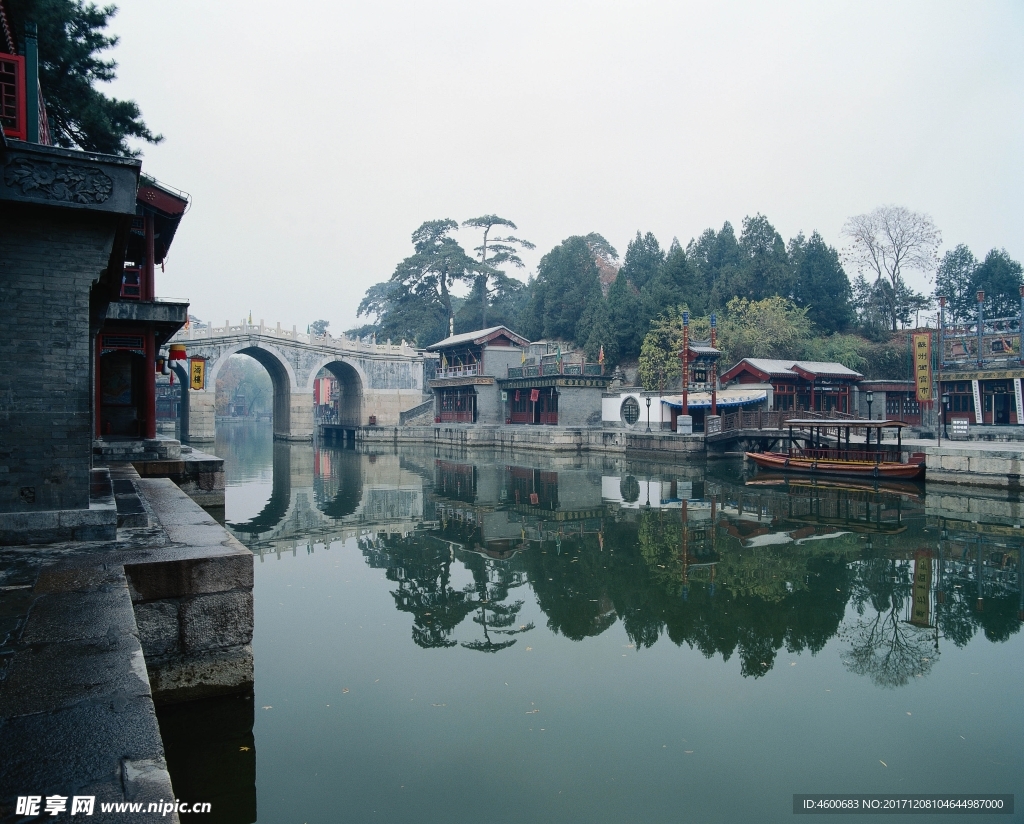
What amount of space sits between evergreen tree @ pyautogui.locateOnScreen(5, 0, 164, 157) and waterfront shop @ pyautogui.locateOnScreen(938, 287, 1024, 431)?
29881 mm

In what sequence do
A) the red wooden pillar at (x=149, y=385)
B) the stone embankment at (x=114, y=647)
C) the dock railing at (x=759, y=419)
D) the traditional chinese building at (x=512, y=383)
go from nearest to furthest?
the stone embankment at (x=114, y=647), the red wooden pillar at (x=149, y=385), the dock railing at (x=759, y=419), the traditional chinese building at (x=512, y=383)

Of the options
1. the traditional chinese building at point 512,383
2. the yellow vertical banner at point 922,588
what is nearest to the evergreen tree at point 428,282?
the traditional chinese building at point 512,383

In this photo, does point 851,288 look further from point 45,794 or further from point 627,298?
point 45,794

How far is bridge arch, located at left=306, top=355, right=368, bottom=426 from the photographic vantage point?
42.6m

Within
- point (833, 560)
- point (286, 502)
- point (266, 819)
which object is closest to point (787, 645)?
point (833, 560)

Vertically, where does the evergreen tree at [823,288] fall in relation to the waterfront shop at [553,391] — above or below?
above

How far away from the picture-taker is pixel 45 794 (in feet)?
7.68

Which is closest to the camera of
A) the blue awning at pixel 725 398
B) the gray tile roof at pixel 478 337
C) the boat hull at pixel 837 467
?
the boat hull at pixel 837 467

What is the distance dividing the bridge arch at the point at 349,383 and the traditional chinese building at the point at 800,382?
22.6 metres

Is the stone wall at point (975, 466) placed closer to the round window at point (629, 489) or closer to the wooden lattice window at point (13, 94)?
the round window at point (629, 489)

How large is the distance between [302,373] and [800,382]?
27.3 m

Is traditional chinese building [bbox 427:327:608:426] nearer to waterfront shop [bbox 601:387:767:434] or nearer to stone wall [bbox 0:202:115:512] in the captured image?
waterfront shop [bbox 601:387:767:434]

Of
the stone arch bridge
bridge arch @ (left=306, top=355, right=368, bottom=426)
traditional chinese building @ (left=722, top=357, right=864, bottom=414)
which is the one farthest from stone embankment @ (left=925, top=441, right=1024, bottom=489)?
bridge arch @ (left=306, top=355, right=368, bottom=426)

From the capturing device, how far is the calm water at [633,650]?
14.7ft
